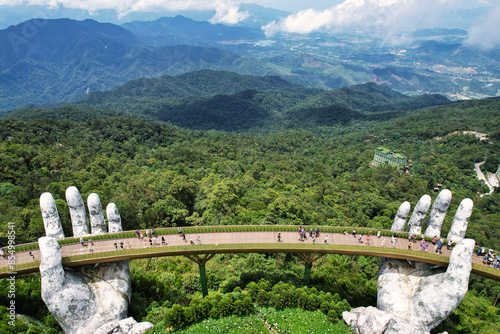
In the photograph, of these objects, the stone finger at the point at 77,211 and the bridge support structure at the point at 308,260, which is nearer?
the stone finger at the point at 77,211

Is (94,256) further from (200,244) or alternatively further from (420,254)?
(420,254)

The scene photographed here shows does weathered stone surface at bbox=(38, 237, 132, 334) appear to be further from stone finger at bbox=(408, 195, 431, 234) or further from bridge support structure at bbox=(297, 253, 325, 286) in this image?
stone finger at bbox=(408, 195, 431, 234)

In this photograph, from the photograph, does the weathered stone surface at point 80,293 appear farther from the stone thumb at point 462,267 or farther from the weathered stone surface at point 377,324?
the stone thumb at point 462,267

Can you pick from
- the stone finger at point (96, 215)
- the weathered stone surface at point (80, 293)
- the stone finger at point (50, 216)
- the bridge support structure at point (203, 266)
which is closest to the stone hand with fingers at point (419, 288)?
the bridge support structure at point (203, 266)

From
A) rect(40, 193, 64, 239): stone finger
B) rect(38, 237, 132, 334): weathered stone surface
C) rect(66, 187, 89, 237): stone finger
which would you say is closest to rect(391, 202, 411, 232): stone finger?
rect(38, 237, 132, 334): weathered stone surface

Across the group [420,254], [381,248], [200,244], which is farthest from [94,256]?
[420,254]

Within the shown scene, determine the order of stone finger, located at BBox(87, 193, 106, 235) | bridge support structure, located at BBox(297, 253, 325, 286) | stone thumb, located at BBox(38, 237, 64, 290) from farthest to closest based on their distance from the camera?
bridge support structure, located at BBox(297, 253, 325, 286) → stone finger, located at BBox(87, 193, 106, 235) → stone thumb, located at BBox(38, 237, 64, 290)
